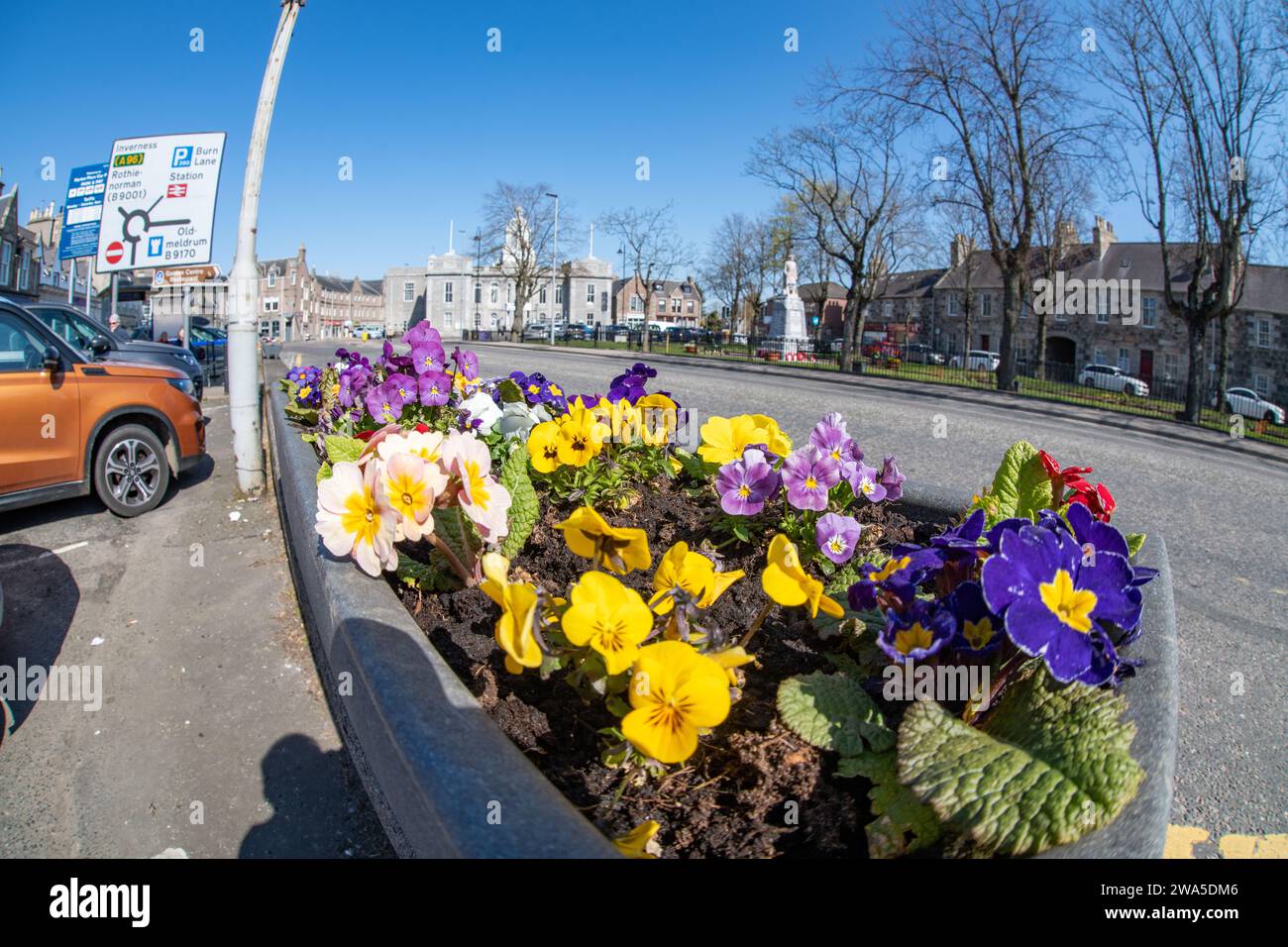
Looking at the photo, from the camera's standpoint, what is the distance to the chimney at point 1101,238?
5825cm

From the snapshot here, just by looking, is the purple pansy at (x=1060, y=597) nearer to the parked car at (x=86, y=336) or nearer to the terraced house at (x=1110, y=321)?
the parked car at (x=86, y=336)

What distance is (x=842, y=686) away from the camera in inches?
69.4

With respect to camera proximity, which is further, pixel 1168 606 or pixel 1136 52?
pixel 1136 52

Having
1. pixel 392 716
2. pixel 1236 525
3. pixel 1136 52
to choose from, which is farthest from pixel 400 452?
pixel 1136 52

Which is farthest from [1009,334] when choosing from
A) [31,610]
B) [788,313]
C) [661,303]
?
[661,303]

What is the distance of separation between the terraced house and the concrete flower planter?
3165 centimetres

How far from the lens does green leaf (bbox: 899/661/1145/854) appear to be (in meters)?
1.21

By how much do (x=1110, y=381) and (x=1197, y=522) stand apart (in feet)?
139

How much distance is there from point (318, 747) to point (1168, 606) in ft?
9.41

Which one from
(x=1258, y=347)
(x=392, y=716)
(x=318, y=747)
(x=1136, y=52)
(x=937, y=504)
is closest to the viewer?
(x=392, y=716)

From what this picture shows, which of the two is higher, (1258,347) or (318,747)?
(1258,347)

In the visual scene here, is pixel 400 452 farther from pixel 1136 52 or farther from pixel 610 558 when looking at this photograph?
pixel 1136 52

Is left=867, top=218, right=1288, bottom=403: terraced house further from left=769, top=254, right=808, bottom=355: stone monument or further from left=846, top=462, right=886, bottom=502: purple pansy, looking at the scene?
left=846, top=462, right=886, bottom=502: purple pansy

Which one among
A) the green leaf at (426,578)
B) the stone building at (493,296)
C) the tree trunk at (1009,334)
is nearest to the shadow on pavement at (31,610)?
the green leaf at (426,578)
